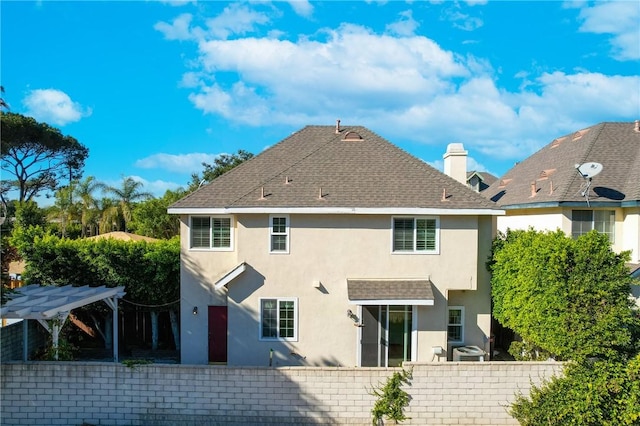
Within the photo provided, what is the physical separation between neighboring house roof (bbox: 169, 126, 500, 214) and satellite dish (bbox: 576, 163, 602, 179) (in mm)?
5142

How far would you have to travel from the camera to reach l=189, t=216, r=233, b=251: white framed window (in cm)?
1476

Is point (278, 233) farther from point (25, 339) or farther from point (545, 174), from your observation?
point (545, 174)

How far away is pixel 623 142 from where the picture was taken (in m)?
18.7

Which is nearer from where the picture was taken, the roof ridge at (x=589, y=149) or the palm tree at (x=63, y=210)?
the roof ridge at (x=589, y=149)

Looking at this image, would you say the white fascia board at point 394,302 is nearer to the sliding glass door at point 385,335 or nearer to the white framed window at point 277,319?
the sliding glass door at point 385,335

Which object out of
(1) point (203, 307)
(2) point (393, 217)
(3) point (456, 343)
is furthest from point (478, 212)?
(1) point (203, 307)

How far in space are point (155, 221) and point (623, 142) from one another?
105 feet

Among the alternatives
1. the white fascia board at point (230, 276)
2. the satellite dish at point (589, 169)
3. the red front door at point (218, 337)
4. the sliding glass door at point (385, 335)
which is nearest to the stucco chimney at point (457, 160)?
the satellite dish at point (589, 169)

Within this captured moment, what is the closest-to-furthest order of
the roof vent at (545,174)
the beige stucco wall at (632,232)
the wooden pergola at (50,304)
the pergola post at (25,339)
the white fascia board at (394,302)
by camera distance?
the wooden pergola at (50,304), the pergola post at (25,339), the white fascia board at (394,302), the beige stucco wall at (632,232), the roof vent at (545,174)

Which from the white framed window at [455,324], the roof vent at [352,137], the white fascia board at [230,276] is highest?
the roof vent at [352,137]

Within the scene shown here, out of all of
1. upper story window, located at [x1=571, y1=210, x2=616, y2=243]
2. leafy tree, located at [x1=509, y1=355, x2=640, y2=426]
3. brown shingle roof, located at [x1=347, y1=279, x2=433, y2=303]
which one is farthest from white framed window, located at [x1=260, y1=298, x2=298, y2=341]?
upper story window, located at [x1=571, y1=210, x2=616, y2=243]

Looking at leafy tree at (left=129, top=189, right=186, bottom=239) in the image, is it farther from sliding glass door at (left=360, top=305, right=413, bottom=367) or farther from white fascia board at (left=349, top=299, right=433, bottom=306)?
white fascia board at (left=349, top=299, right=433, bottom=306)

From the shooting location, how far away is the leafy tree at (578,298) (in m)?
10.5

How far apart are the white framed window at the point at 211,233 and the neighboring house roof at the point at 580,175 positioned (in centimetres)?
1258
